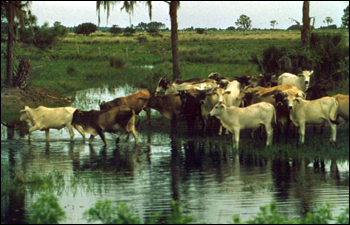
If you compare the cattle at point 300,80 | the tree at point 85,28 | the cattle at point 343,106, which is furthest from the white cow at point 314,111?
the tree at point 85,28

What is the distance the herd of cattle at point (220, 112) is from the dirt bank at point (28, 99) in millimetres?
6013

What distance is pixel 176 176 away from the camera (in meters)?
14.3

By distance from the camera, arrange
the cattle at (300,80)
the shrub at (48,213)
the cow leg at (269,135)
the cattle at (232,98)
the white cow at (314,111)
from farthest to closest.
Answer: the cattle at (300,80), the cattle at (232,98), the white cow at (314,111), the cow leg at (269,135), the shrub at (48,213)

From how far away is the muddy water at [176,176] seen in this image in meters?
11.6

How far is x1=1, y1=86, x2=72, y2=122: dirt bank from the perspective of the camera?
25.8 metres

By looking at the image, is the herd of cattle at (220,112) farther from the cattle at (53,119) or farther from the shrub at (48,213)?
the shrub at (48,213)

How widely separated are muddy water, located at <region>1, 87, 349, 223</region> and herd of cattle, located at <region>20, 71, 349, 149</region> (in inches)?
21.4

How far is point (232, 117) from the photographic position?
17406 millimetres

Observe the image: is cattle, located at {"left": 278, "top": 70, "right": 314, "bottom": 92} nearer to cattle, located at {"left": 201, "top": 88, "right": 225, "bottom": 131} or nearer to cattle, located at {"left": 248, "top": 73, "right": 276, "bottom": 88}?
cattle, located at {"left": 248, "top": 73, "right": 276, "bottom": 88}

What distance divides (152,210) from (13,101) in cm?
1623

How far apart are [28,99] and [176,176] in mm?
14316

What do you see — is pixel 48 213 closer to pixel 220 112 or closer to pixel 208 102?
pixel 220 112

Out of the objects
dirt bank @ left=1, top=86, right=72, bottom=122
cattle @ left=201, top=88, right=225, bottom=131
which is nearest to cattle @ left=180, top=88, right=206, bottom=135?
cattle @ left=201, top=88, right=225, bottom=131

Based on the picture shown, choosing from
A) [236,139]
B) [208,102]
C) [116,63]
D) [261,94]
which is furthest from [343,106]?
[116,63]
